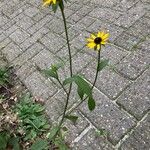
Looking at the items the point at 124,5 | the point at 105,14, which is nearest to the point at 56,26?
the point at 105,14

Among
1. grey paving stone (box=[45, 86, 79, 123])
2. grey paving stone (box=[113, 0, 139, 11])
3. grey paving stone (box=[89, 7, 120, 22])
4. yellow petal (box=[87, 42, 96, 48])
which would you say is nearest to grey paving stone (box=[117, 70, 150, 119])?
grey paving stone (box=[45, 86, 79, 123])

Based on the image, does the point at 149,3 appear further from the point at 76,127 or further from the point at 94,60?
the point at 76,127

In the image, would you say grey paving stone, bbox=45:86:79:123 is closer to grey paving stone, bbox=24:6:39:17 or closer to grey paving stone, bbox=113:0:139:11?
grey paving stone, bbox=113:0:139:11

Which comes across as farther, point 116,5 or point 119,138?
point 116,5

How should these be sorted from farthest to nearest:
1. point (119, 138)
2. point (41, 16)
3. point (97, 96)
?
1. point (41, 16)
2. point (97, 96)
3. point (119, 138)

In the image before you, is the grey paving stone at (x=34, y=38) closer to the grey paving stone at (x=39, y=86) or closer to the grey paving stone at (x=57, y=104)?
the grey paving stone at (x=39, y=86)

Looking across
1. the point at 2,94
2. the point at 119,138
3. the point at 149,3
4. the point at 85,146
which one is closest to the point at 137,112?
the point at 119,138

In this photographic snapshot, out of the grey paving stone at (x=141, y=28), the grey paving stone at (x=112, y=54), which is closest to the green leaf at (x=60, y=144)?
the grey paving stone at (x=112, y=54)

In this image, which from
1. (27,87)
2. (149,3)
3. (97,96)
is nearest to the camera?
(97,96)
